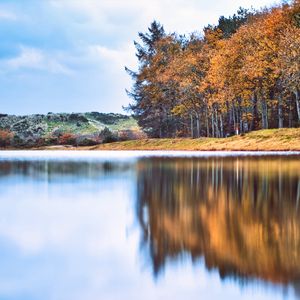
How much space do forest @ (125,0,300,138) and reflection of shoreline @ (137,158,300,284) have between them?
3016 centimetres

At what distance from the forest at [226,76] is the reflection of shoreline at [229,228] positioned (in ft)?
98.9

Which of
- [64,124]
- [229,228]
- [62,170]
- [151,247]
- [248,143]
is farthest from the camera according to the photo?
[64,124]

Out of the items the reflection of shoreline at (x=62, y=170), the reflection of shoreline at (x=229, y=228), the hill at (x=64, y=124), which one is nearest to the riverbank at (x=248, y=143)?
the reflection of shoreline at (x=62, y=170)

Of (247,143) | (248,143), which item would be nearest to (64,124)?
(247,143)

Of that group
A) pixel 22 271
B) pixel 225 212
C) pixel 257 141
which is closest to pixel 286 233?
pixel 225 212

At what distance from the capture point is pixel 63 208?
24.4ft

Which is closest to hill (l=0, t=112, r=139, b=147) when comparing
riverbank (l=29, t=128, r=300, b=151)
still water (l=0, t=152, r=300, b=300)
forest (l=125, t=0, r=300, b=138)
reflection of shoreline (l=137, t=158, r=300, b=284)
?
forest (l=125, t=0, r=300, b=138)

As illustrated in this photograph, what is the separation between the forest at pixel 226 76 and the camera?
41031 millimetres

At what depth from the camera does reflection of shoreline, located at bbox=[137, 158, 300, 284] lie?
388cm

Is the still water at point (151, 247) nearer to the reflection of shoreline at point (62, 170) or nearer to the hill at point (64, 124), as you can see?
the reflection of shoreline at point (62, 170)

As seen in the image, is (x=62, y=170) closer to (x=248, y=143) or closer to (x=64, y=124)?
(x=248, y=143)

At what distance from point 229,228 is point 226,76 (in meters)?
39.5

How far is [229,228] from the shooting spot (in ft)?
17.8

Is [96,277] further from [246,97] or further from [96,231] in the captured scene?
[246,97]
